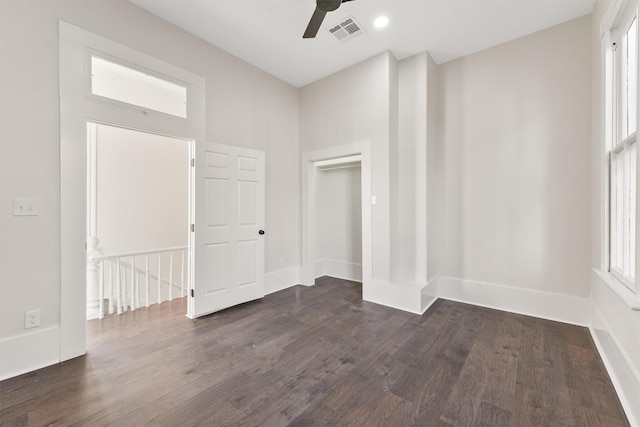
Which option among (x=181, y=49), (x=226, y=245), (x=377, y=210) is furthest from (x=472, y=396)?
(x=181, y=49)

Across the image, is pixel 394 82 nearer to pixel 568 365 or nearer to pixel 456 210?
pixel 456 210

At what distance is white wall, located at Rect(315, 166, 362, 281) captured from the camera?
4707 millimetres

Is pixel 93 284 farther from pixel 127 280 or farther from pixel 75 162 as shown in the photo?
pixel 75 162

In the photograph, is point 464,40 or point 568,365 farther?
point 464,40

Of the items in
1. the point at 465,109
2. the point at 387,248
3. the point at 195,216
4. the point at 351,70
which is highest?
the point at 351,70

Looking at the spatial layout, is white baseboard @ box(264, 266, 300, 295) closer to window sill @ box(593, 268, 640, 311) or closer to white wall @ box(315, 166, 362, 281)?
white wall @ box(315, 166, 362, 281)

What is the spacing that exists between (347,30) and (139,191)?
13.4ft

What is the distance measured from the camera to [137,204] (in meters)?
4.47

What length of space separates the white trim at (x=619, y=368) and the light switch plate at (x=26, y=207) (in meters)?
4.25

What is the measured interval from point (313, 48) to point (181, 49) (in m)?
1.57

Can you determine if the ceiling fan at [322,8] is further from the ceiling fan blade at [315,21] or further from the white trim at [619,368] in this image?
the white trim at [619,368]

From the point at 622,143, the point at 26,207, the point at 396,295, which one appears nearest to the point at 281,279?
the point at 396,295

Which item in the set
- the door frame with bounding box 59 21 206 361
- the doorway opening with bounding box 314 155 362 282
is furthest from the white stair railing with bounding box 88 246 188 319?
the doorway opening with bounding box 314 155 362 282

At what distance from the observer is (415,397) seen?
1767 mm
